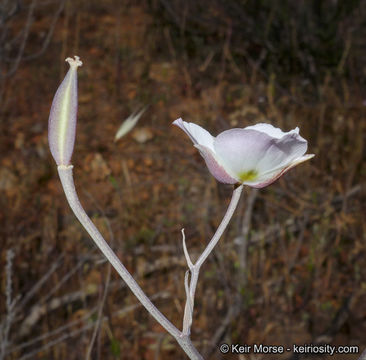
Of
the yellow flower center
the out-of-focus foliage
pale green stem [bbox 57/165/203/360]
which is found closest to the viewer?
pale green stem [bbox 57/165/203/360]

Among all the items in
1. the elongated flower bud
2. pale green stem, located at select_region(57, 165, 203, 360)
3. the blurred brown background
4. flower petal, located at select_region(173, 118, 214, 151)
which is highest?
the elongated flower bud

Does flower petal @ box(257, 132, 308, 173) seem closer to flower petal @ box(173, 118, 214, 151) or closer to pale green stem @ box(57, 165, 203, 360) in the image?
flower petal @ box(173, 118, 214, 151)

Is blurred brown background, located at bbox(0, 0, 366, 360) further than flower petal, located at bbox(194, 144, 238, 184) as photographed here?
Yes

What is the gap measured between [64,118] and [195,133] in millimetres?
146

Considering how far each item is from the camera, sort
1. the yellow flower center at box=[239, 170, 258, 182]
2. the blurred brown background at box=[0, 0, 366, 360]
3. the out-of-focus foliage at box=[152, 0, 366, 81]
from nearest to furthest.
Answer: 1. the yellow flower center at box=[239, 170, 258, 182]
2. the blurred brown background at box=[0, 0, 366, 360]
3. the out-of-focus foliage at box=[152, 0, 366, 81]

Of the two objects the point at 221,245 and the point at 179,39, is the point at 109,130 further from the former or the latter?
the point at 221,245

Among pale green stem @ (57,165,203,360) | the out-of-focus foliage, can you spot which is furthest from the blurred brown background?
pale green stem @ (57,165,203,360)

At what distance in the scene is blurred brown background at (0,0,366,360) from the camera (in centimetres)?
176

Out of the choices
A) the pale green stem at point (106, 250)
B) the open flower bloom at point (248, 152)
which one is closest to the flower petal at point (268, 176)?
the open flower bloom at point (248, 152)

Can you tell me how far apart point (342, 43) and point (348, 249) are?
58.3 inches

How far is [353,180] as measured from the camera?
7.59 feet

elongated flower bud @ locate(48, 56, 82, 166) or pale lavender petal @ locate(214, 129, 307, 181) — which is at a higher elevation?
elongated flower bud @ locate(48, 56, 82, 166)

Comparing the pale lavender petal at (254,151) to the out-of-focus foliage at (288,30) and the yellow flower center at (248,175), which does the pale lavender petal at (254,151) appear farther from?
the out-of-focus foliage at (288,30)

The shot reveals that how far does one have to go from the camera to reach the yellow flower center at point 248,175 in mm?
578
